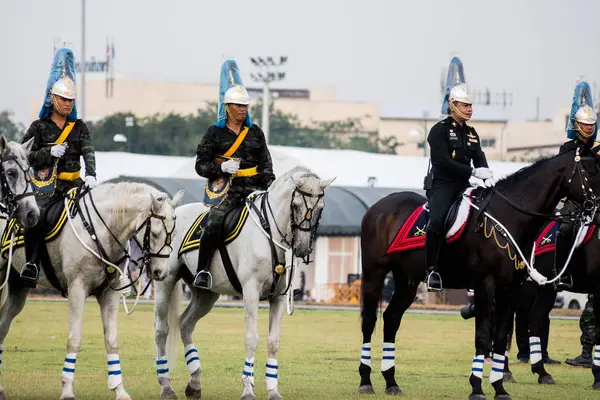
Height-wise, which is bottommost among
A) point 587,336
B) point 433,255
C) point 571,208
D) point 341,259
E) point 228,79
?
point 341,259

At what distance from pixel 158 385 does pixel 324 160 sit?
155ft

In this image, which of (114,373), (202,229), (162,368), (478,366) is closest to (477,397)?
(478,366)

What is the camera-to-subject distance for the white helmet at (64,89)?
14.7 metres

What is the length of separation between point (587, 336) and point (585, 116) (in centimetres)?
443

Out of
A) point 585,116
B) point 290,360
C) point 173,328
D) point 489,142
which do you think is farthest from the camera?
point 489,142

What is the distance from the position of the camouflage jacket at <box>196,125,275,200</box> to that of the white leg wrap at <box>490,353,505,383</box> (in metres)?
3.71

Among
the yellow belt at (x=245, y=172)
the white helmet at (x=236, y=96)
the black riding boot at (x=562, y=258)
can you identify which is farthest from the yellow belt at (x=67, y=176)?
the black riding boot at (x=562, y=258)

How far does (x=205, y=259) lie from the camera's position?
1519 centimetres

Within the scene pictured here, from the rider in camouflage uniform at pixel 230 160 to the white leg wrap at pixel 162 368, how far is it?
1094 mm

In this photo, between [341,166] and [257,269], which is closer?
[257,269]

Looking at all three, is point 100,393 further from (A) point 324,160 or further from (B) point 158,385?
(A) point 324,160

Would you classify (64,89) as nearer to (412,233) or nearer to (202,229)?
(202,229)

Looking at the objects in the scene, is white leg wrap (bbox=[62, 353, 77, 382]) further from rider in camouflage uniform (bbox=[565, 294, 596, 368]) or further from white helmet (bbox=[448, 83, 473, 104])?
rider in camouflage uniform (bbox=[565, 294, 596, 368])

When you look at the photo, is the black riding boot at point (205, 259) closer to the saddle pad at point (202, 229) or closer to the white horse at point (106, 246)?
the saddle pad at point (202, 229)
